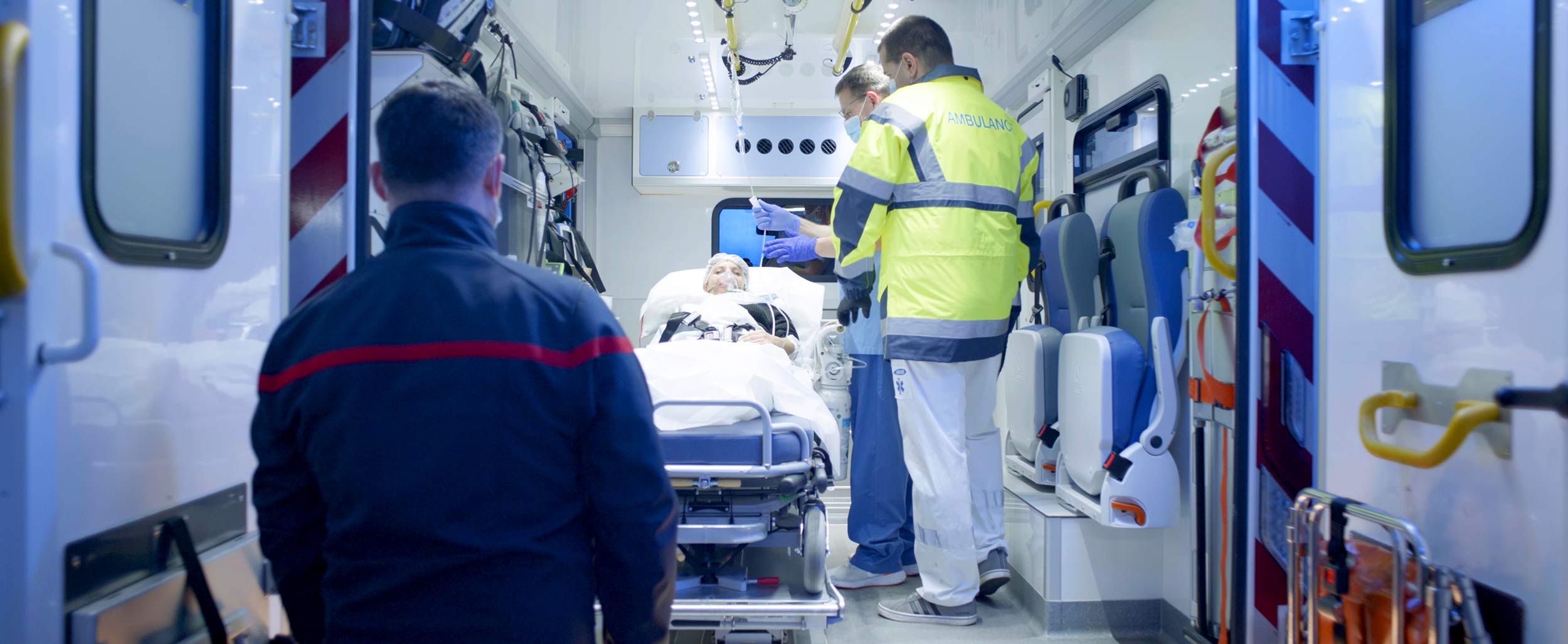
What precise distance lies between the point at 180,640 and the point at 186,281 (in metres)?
0.56

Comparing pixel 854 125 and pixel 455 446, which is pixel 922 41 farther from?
pixel 455 446

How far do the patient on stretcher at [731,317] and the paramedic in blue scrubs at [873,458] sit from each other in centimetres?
41

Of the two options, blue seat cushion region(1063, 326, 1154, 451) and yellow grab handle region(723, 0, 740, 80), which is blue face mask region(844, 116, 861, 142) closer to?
yellow grab handle region(723, 0, 740, 80)

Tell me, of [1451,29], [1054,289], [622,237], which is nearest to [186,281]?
[1451,29]

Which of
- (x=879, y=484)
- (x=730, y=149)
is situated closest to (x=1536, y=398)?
(x=879, y=484)

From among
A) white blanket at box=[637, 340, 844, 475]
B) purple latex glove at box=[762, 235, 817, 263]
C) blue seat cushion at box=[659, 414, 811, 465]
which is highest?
purple latex glove at box=[762, 235, 817, 263]

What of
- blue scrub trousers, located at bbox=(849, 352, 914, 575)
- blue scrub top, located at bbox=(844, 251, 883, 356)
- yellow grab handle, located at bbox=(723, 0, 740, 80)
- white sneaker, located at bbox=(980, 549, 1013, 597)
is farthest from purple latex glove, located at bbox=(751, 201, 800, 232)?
white sneaker, located at bbox=(980, 549, 1013, 597)

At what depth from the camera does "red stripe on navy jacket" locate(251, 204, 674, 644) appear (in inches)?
45.3

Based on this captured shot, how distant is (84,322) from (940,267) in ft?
7.71

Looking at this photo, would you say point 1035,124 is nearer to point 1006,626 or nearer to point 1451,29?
point 1006,626

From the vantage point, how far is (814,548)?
2.56 metres

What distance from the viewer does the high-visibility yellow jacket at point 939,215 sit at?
9.64ft

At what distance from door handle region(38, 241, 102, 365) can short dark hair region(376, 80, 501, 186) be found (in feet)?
1.23

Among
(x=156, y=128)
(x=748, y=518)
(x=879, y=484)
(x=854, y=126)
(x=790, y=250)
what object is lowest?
(x=879, y=484)
